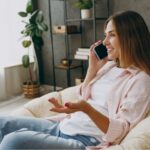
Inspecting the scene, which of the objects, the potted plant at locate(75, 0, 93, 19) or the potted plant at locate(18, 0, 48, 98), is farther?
the potted plant at locate(18, 0, 48, 98)

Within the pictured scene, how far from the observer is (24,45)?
3631 mm

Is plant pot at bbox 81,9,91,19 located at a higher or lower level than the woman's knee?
higher

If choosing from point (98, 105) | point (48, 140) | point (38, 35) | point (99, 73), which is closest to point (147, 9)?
point (38, 35)

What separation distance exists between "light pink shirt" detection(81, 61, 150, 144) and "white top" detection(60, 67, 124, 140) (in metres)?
0.08

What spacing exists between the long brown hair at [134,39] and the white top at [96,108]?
0.13 m

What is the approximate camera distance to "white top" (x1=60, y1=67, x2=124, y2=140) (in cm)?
128

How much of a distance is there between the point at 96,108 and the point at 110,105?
100mm

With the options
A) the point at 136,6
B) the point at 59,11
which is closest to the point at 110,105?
the point at 136,6

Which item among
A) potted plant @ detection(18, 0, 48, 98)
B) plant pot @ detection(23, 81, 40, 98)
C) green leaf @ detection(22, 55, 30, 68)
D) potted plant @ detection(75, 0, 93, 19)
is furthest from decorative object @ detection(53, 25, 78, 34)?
plant pot @ detection(23, 81, 40, 98)

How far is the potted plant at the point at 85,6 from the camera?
10.7ft

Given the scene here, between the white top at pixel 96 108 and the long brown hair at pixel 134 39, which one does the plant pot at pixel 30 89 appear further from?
the long brown hair at pixel 134 39

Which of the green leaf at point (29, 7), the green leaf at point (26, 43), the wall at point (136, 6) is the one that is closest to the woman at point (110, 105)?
the wall at point (136, 6)

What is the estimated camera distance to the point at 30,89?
3.78m

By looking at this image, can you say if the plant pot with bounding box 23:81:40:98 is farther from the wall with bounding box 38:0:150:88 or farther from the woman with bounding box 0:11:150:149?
the woman with bounding box 0:11:150:149
